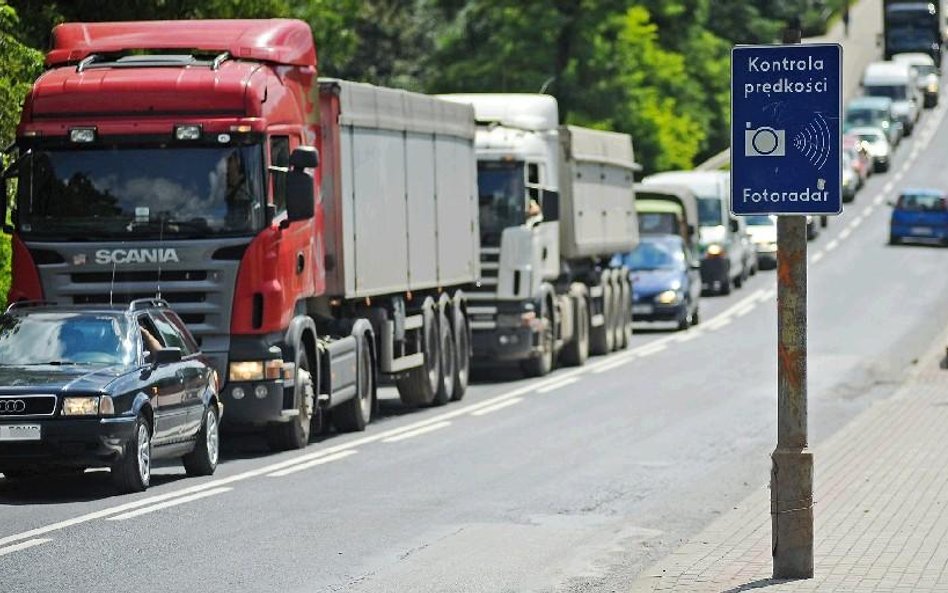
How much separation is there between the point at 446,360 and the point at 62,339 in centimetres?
1053

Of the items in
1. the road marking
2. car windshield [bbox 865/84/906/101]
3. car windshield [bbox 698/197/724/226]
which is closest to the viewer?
the road marking

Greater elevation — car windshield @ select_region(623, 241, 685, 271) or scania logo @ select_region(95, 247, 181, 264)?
scania logo @ select_region(95, 247, 181, 264)

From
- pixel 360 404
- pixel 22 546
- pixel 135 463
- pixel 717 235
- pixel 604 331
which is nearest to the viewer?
pixel 22 546

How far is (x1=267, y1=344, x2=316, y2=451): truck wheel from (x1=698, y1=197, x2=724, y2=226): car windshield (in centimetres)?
3150

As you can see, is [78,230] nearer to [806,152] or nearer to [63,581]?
[63,581]

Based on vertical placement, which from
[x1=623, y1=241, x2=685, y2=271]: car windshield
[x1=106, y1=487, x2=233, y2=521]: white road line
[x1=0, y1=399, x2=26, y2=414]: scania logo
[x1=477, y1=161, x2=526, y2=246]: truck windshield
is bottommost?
[x1=106, y1=487, x2=233, y2=521]: white road line

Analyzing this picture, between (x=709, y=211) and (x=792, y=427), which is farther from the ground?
(x=709, y=211)

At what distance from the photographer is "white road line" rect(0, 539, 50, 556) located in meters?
14.1

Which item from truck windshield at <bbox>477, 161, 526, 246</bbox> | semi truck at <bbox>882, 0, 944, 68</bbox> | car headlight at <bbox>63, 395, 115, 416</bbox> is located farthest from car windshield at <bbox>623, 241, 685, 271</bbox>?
semi truck at <bbox>882, 0, 944, 68</bbox>

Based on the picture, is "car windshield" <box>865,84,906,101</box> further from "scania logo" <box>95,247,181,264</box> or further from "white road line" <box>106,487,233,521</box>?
"white road line" <box>106,487,233,521</box>

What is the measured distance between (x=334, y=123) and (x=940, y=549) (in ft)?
37.8

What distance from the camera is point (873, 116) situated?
3846 inches

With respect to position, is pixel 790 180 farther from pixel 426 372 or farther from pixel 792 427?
pixel 426 372

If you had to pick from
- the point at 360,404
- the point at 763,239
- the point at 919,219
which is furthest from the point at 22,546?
the point at 919,219
